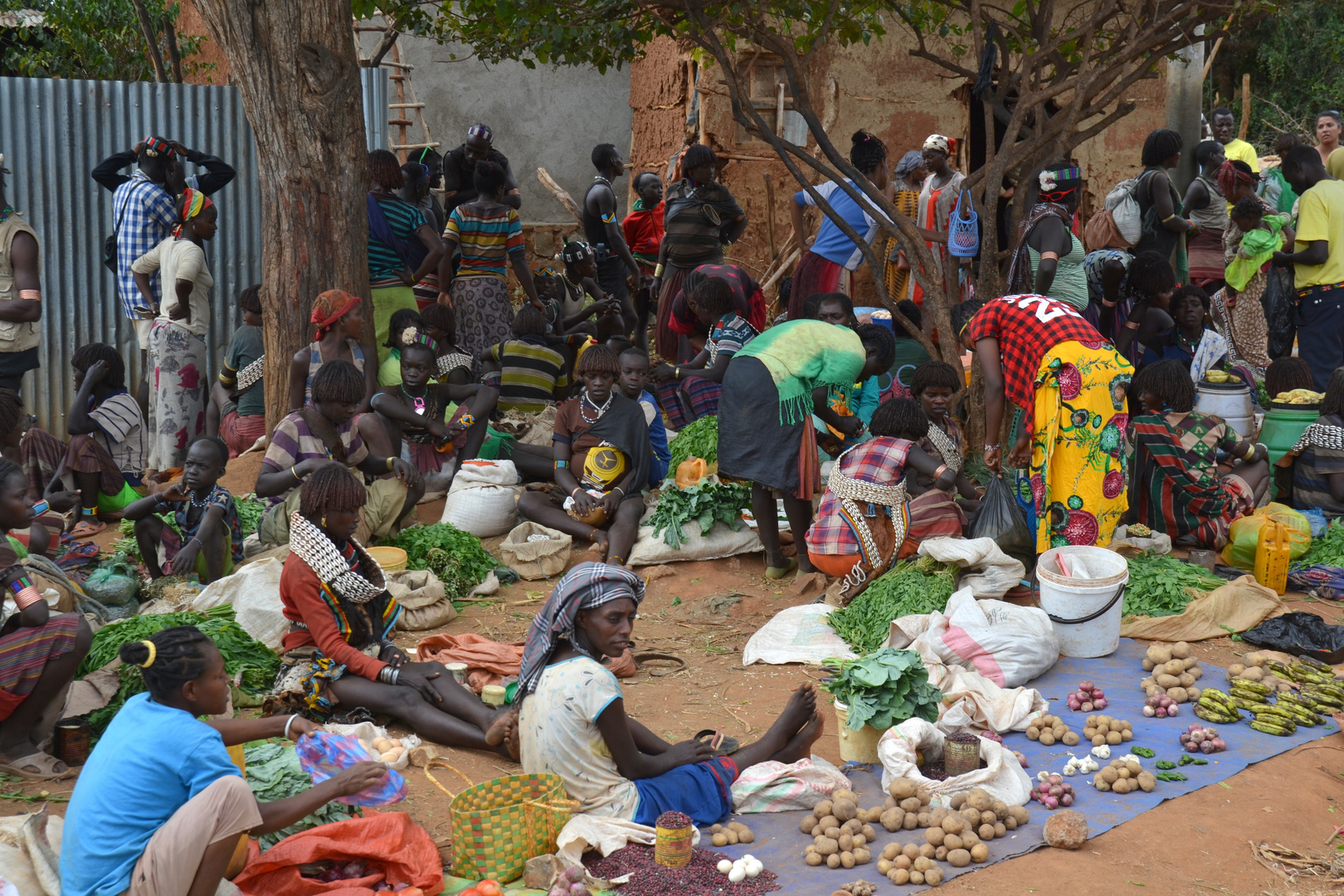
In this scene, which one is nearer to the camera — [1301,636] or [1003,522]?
[1301,636]

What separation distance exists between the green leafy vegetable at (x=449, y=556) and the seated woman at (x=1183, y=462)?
3.77 metres

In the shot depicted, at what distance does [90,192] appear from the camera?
973cm

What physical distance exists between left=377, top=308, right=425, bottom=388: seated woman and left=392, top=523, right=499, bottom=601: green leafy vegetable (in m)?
1.37

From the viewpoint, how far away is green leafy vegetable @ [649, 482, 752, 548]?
7219 millimetres

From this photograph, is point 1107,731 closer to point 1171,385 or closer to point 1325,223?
point 1171,385

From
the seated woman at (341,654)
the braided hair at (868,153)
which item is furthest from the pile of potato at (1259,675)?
the braided hair at (868,153)

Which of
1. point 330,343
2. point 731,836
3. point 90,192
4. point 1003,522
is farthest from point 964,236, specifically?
point 90,192

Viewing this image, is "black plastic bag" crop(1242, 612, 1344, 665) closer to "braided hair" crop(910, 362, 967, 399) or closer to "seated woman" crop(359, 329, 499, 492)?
"braided hair" crop(910, 362, 967, 399)

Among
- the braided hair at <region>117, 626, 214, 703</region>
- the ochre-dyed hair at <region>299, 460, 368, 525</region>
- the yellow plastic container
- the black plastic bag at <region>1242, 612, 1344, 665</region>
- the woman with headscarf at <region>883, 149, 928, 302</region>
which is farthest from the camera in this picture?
the woman with headscarf at <region>883, 149, 928, 302</region>

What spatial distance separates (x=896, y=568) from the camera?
6.23 m

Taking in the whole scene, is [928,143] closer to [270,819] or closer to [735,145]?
[735,145]

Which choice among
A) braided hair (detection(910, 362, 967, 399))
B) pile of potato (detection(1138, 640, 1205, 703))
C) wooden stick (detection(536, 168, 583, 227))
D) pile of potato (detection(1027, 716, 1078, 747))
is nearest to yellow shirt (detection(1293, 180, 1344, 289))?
braided hair (detection(910, 362, 967, 399))

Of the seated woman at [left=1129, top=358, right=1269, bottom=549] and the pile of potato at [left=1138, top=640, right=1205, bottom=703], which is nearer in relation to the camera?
the pile of potato at [left=1138, top=640, right=1205, bottom=703]

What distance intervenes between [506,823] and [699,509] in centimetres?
352
